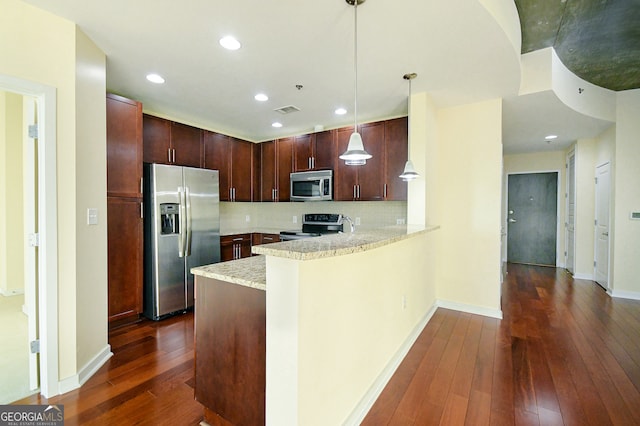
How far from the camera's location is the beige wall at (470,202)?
3424 mm

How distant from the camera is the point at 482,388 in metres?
2.09

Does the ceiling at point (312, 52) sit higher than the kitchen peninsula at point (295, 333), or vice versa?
the ceiling at point (312, 52)

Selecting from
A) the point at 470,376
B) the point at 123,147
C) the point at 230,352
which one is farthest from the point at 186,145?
the point at 470,376

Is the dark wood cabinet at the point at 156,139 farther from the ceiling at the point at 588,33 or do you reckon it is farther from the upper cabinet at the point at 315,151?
the ceiling at the point at 588,33

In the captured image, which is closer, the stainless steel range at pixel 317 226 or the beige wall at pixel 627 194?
the beige wall at pixel 627 194

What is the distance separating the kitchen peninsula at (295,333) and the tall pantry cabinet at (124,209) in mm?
1854

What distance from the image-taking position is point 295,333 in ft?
4.19

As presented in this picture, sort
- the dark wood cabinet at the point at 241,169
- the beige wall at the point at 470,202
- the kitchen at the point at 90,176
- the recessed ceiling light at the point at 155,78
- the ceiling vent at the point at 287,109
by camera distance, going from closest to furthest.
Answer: the kitchen at the point at 90,176 < the recessed ceiling light at the point at 155,78 < the beige wall at the point at 470,202 < the ceiling vent at the point at 287,109 < the dark wood cabinet at the point at 241,169

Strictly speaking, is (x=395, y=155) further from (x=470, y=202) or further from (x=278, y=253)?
(x=278, y=253)

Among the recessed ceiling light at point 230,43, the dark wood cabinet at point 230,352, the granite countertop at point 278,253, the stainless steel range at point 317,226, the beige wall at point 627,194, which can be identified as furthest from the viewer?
the stainless steel range at point 317,226

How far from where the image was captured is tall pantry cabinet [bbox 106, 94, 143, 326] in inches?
114

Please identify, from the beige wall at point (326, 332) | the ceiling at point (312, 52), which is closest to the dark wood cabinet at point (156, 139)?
the ceiling at point (312, 52)

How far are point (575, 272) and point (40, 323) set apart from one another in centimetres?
767

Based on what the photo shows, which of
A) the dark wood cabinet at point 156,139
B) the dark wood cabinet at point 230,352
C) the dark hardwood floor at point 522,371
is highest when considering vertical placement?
the dark wood cabinet at point 156,139
